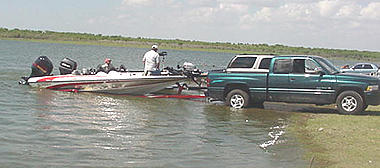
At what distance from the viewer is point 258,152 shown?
10.4 meters

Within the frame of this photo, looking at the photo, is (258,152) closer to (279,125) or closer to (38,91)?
(279,125)

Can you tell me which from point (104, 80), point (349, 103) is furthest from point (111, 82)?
point (349, 103)

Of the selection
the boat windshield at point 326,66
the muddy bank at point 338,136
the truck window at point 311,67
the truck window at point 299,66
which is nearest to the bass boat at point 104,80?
the truck window at point 299,66

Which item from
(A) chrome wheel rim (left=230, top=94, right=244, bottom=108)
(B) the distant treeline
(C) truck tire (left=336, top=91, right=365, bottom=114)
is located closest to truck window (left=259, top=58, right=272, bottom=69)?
(A) chrome wheel rim (left=230, top=94, right=244, bottom=108)

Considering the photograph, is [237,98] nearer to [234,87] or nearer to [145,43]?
[234,87]

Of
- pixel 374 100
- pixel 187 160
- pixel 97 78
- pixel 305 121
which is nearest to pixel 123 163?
pixel 187 160

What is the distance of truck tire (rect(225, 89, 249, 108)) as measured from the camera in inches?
647

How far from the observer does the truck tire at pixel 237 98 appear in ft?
53.9

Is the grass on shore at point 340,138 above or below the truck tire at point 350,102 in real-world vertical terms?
below

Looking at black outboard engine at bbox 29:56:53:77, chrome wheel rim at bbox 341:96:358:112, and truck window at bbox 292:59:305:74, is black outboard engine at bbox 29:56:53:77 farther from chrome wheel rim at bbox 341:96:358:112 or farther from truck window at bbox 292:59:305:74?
chrome wheel rim at bbox 341:96:358:112

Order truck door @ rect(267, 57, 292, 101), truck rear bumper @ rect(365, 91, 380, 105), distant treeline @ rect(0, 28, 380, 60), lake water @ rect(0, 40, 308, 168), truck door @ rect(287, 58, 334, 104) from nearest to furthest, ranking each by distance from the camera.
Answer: lake water @ rect(0, 40, 308, 168), truck rear bumper @ rect(365, 91, 380, 105), truck door @ rect(287, 58, 334, 104), truck door @ rect(267, 57, 292, 101), distant treeline @ rect(0, 28, 380, 60)

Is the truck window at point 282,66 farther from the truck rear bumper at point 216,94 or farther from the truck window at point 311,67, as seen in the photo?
the truck rear bumper at point 216,94

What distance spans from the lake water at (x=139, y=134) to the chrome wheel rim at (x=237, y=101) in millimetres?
431

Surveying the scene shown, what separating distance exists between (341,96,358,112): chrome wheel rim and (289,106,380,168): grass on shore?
343 mm
